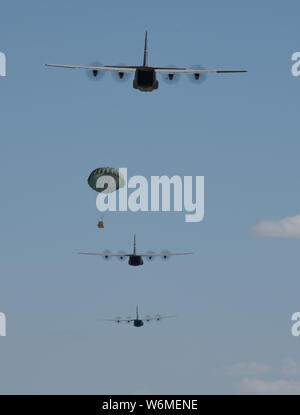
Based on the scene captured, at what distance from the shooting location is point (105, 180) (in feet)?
543

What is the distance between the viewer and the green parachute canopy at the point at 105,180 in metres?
166

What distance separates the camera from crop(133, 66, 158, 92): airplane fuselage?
415 feet

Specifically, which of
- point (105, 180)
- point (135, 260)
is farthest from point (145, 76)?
point (135, 260)

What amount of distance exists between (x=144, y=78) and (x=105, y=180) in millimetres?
41645

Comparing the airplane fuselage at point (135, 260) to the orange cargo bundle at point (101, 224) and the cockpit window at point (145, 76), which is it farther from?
the cockpit window at point (145, 76)

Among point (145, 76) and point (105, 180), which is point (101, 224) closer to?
point (105, 180)

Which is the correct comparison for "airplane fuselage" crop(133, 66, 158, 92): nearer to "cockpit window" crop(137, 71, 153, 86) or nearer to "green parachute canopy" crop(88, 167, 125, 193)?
"cockpit window" crop(137, 71, 153, 86)

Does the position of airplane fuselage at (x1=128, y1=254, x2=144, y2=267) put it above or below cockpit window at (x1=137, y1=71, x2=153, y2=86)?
below

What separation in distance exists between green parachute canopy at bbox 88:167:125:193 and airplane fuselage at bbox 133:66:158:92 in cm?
4067

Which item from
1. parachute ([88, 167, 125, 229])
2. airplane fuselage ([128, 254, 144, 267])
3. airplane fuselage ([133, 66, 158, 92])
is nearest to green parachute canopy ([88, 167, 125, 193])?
parachute ([88, 167, 125, 229])

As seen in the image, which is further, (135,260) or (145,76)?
(135,260)

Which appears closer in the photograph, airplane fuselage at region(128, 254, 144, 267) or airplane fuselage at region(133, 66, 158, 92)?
airplane fuselage at region(133, 66, 158, 92)
